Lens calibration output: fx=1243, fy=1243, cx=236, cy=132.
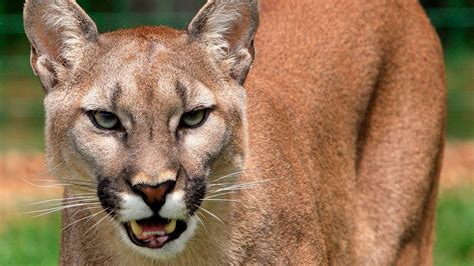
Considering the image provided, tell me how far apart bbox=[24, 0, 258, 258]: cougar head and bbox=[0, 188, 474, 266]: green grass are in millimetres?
2966

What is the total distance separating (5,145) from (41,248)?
220 cm

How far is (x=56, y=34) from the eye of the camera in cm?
501

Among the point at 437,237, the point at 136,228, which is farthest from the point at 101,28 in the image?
the point at 136,228

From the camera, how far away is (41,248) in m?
7.95

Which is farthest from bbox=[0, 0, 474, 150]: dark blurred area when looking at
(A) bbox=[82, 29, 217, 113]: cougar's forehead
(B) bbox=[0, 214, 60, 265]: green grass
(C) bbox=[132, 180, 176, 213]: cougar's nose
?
(C) bbox=[132, 180, 176, 213]: cougar's nose

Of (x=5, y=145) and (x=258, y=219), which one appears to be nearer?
(x=258, y=219)

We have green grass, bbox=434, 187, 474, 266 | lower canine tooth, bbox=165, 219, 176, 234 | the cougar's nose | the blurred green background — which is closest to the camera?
the cougar's nose

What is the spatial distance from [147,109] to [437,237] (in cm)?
423

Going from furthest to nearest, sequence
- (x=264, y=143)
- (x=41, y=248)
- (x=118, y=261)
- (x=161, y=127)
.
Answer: (x=41, y=248) < (x=264, y=143) < (x=118, y=261) < (x=161, y=127)

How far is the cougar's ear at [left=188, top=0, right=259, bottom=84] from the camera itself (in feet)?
16.4

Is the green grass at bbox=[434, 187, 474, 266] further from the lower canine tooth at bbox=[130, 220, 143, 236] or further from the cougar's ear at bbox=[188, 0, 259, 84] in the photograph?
the lower canine tooth at bbox=[130, 220, 143, 236]

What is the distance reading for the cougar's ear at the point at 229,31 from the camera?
500 centimetres

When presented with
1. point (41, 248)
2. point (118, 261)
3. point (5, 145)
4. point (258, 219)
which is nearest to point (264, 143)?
point (258, 219)

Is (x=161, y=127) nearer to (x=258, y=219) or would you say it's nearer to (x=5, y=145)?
(x=258, y=219)
